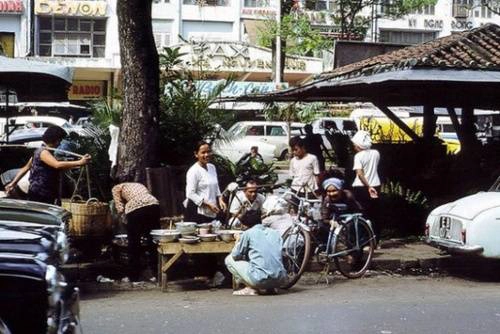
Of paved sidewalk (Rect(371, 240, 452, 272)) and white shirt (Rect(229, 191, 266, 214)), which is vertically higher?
white shirt (Rect(229, 191, 266, 214))

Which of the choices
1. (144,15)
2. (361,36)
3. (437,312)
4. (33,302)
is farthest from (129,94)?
(361,36)

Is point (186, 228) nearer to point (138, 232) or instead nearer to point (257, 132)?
point (138, 232)

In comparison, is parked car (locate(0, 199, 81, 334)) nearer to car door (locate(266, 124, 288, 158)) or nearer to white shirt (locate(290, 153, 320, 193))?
white shirt (locate(290, 153, 320, 193))

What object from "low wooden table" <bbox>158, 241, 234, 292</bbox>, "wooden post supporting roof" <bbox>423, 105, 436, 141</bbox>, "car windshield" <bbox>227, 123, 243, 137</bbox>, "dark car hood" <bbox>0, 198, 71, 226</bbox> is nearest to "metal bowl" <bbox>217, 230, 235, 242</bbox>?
"low wooden table" <bbox>158, 241, 234, 292</bbox>

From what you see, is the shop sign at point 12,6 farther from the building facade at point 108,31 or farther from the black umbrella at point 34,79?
the black umbrella at point 34,79

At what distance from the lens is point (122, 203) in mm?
10539

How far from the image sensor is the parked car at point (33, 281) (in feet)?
13.0

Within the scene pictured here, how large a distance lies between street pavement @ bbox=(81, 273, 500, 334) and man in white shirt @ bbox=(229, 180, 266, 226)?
1008mm

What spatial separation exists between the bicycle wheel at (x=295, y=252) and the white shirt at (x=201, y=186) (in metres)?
1.23

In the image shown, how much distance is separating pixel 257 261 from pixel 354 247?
6.17ft

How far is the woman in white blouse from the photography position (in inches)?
431

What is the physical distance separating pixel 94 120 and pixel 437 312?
670 centimetres

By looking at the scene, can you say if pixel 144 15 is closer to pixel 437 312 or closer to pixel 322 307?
pixel 322 307

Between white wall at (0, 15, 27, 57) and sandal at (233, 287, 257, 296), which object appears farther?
white wall at (0, 15, 27, 57)
